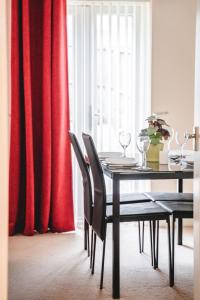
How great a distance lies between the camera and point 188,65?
156 inches

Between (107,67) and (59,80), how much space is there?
1.61 feet

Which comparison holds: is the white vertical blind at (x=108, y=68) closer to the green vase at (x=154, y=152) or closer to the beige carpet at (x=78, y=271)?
the beige carpet at (x=78, y=271)

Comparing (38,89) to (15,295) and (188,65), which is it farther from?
(15,295)

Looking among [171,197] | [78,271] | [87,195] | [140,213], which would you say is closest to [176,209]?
[140,213]

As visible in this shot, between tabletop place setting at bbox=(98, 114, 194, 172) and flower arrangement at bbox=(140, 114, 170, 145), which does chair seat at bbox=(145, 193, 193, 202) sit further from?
flower arrangement at bbox=(140, 114, 170, 145)

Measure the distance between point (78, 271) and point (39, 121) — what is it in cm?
147

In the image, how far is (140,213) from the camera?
8.73 feet

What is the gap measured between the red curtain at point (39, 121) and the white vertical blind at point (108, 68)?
207mm

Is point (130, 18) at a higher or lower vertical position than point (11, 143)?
higher

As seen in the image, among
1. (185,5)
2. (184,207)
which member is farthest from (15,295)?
(185,5)

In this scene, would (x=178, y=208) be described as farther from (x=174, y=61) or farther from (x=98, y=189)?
(x=174, y=61)

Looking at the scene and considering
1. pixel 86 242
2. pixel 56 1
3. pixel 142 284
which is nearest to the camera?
pixel 142 284

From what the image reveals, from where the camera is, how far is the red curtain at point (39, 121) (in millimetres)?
3641
